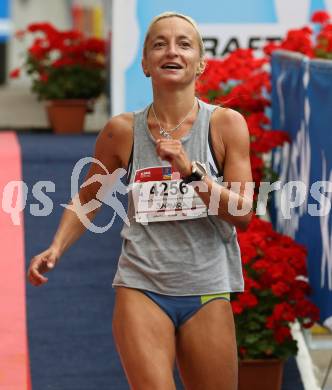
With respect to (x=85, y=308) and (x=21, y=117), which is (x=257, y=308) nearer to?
(x=85, y=308)

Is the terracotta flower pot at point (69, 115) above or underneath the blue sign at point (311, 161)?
underneath

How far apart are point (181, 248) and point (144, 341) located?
12.2 inches

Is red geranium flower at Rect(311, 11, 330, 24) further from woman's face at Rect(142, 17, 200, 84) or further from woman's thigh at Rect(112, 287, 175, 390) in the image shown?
woman's thigh at Rect(112, 287, 175, 390)

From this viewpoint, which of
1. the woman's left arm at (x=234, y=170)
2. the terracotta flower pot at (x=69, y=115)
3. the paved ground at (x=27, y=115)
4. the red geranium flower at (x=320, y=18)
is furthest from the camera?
the paved ground at (x=27, y=115)

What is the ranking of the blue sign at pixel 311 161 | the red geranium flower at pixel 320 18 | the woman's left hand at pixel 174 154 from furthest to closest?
the red geranium flower at pixel 320 18, the blue sign at pixel 311 161, the woman's left hand at pixel 174 154

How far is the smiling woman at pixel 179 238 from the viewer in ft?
11.5

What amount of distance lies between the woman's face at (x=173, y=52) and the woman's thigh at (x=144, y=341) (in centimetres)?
69

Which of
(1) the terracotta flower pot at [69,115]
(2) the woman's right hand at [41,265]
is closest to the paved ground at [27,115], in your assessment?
(1) the terracotta flower pot at [69,115]

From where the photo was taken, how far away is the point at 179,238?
3527 mm

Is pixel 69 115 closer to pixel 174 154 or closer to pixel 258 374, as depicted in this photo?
pixel 258 374

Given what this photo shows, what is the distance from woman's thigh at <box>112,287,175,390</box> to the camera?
3.42 m

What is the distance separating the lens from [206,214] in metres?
3.54

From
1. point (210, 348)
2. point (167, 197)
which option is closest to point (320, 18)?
point (167, 197)

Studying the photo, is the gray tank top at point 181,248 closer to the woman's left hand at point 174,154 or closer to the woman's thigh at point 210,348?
the woman's thigh at point 210,348
